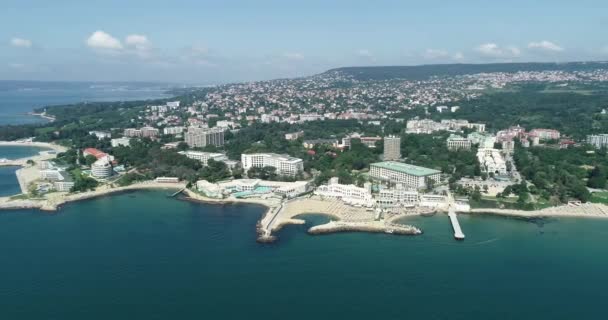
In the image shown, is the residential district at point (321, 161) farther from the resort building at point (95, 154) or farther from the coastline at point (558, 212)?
the coastline at point (558, 212)

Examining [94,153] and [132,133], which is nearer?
[94,153]

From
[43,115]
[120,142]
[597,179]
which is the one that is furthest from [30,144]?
[597,179]

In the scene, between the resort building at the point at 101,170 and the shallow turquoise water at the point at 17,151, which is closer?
the resort building at the point at 101,170

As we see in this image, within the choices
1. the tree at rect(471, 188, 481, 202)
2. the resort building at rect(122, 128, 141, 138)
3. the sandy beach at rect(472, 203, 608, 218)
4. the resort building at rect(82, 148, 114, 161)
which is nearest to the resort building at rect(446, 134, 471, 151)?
the tree at rect(471, 188, 481, 202)

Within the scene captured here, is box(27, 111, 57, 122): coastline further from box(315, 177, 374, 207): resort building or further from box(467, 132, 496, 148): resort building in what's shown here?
box(467, 132, 496, 148): resort building

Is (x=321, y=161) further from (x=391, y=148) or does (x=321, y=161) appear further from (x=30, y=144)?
(x=30, y=144)

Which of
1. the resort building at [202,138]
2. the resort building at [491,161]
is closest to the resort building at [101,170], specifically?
the resort building at [202,138]

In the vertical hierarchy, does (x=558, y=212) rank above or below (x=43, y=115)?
below
